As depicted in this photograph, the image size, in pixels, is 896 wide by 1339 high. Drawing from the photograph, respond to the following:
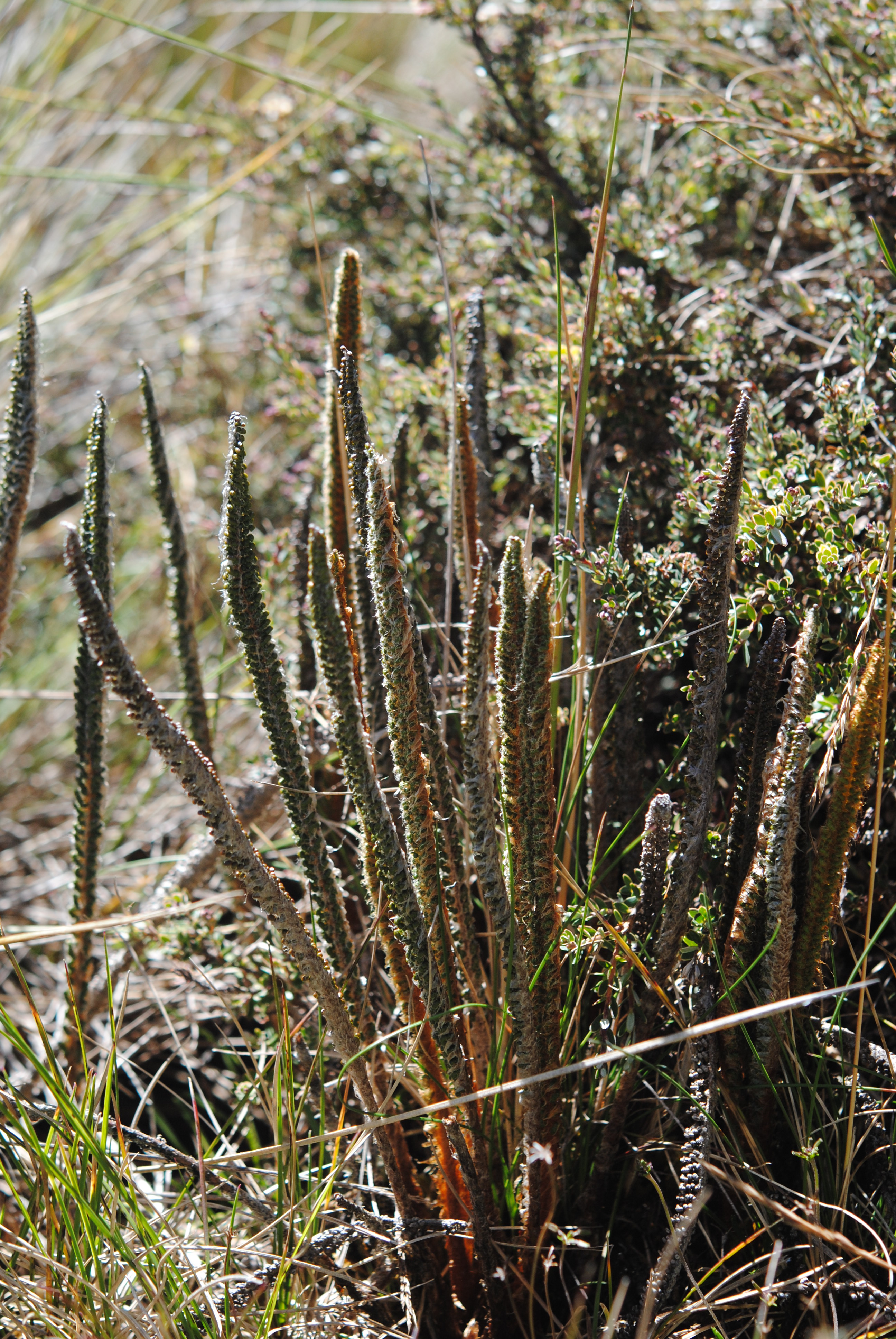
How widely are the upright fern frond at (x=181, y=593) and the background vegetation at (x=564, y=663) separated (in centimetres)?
8

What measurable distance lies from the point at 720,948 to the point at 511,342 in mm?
1142

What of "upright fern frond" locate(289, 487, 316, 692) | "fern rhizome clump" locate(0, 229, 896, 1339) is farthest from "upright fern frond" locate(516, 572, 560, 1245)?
"upright fern frond" locate(289, 487, 316, 692)

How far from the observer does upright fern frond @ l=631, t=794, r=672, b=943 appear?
79 cm

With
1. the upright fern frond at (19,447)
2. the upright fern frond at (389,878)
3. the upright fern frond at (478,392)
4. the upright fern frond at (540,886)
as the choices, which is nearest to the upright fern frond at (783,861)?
the upright fern frond at (540,886)

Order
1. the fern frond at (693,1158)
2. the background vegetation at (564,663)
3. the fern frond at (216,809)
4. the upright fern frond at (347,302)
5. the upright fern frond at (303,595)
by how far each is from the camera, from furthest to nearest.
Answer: the upright fern frond at (303,595), the upright fern frond at (347,302), the background vegetation at (564,663), the fern frond at (693,1158), the fern frond at (216,809)

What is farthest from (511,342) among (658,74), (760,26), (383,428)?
(760,26)

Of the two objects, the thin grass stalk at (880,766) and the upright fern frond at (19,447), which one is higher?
the upright fern frond at (19,447)

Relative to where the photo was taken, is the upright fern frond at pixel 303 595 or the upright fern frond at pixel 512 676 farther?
the upright fern frond at pixel 303 595

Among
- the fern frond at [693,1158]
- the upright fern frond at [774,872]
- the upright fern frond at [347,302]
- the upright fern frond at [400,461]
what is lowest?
the fern frond at [693,1158]

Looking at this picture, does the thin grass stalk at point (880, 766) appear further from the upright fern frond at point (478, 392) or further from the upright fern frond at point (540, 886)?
the upright fern frond at point (478, 392)

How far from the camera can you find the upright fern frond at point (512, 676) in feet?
2.40

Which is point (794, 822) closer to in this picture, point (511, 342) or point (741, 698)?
point (741, 698)

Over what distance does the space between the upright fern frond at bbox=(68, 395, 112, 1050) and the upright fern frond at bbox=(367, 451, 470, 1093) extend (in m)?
0.39

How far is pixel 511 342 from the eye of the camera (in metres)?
1.66
